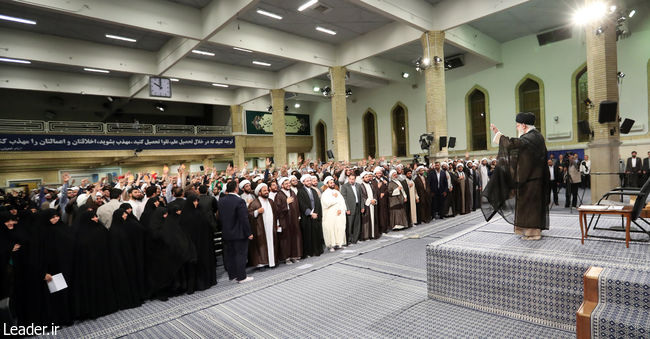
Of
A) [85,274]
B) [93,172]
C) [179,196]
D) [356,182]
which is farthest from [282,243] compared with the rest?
[93,172]

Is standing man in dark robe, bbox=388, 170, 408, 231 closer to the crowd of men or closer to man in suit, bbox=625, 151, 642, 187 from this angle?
the crowd of men

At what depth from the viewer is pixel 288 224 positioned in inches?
200

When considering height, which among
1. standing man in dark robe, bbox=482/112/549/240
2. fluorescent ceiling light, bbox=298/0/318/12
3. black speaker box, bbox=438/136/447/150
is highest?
fluorescent ceiling light, bbox=298/0/318/12

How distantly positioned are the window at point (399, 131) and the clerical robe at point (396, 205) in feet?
39.0

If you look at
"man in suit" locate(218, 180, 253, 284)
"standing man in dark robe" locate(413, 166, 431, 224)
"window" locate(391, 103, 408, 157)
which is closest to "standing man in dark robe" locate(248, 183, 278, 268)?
"man in suit" locate(218, 180, 253, 284)

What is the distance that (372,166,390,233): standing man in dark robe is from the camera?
659 cm

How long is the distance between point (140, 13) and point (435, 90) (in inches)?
343

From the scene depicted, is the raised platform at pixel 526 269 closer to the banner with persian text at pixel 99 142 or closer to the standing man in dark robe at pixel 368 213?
the standing man in dark robe at pixel 368 213

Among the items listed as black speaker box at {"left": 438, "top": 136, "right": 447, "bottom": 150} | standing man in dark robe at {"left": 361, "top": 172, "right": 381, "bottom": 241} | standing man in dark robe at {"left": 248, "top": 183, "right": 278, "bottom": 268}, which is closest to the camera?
standing man in dark robe at {"left": 248, "top": 183, "right": 278, "bottom": 268}

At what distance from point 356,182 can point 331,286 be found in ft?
8.81

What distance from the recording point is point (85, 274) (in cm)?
348

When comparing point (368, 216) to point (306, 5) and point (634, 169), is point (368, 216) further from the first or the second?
point (634, 169)

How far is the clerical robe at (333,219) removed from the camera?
5.67 metres

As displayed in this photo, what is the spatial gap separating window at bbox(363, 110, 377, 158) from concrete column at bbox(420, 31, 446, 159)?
8946 millimetres
